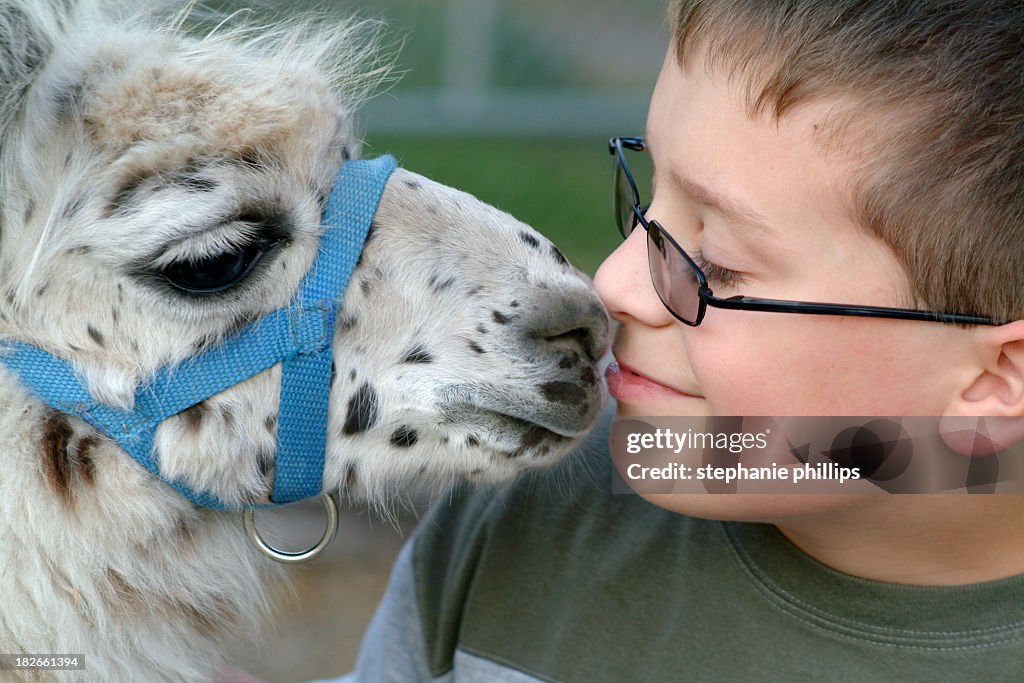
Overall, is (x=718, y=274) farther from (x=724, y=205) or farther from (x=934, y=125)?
(x=934, y=125)

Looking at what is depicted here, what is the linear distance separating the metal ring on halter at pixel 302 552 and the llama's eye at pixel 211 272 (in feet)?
1.13

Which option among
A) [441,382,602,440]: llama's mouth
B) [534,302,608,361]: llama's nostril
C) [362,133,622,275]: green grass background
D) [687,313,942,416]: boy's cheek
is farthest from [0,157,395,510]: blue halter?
[362,133,622,275]: green grass background

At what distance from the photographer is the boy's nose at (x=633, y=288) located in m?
1.51

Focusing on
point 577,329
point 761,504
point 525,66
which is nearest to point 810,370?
point 761,504

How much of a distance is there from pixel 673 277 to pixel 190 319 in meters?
0.64

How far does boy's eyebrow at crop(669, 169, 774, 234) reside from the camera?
1.35 m

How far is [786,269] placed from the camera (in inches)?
53.7

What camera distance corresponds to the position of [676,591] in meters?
1.68

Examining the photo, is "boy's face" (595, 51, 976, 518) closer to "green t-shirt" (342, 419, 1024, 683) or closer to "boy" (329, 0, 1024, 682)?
"boy" (329, 0, 1024, 682)

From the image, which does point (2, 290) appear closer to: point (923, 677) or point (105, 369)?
point (105, 369)

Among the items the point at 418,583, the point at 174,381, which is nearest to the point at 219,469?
the point at 174,381

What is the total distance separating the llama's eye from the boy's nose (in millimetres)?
504

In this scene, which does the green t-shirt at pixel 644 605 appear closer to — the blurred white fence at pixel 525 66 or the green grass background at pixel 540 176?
the green grass background at pixel 540 176

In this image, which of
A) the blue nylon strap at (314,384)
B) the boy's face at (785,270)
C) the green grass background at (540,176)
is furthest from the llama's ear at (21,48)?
the green grass background at (540,176)
